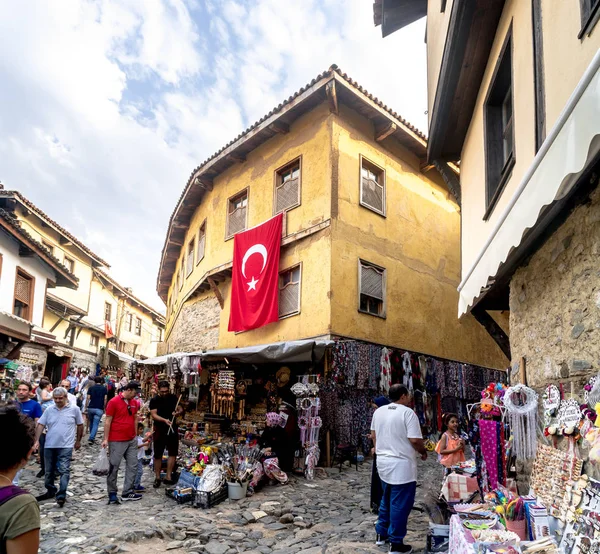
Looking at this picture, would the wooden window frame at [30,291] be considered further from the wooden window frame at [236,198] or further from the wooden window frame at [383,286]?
the wooden window frame at [383,286]

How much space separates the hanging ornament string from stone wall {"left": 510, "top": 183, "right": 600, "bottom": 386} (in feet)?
0.52

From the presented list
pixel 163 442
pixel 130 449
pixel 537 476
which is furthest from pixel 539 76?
pixel 163 442

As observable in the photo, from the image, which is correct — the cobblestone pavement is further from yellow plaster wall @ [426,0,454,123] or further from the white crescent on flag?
yellow plaster wall @ [426,0,454,123]

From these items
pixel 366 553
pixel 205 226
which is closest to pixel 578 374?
pixel 366 553

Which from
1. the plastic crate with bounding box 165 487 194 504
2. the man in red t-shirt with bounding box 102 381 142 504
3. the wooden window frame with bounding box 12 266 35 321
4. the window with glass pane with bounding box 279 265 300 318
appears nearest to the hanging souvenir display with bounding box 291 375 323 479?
the window with glass pane with bounding box 279 265 300 318

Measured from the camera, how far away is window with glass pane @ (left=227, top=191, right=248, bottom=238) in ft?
49.7

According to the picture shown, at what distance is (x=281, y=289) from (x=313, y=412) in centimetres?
366

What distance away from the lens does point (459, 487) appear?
608 centimetres

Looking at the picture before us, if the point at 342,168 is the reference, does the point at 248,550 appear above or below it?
below

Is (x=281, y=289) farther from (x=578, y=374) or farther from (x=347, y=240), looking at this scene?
(x=578, y=374)

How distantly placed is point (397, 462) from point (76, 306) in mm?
24651

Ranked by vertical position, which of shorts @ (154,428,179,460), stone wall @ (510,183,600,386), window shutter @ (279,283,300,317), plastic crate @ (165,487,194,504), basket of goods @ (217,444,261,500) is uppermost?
window shutter @ (279,283,300,317)

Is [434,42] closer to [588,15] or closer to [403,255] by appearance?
[403,255]

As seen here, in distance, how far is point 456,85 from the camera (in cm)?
756
